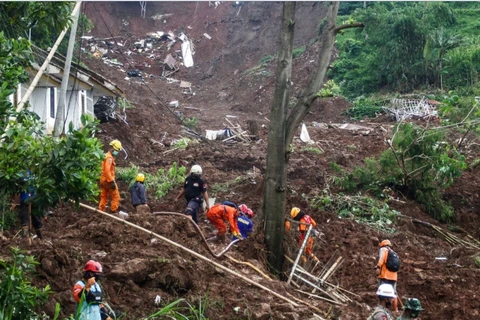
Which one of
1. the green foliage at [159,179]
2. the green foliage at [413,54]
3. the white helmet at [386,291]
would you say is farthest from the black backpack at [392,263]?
the green foliage at [413,54]

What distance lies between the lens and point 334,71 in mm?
40656

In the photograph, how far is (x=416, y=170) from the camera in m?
17.9

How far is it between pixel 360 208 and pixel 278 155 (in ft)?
18.8

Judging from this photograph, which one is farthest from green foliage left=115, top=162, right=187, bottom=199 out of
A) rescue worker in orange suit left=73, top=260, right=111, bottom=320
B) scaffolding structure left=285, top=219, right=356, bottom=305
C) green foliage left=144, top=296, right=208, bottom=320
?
rescue worker in orange suit left=73, top=260, right=111, bottom=320

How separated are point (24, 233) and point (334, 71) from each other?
31.3 metres

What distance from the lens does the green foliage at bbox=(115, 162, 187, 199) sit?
18.3m

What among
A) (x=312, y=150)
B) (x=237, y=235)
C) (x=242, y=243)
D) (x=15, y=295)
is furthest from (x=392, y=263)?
(x=312, y=150)

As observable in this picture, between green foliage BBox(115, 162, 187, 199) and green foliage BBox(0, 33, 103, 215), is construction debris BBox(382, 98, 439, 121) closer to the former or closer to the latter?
green foliage BBox(115, 162, 187, 199)

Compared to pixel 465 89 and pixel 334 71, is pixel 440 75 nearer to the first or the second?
pixel 465 89

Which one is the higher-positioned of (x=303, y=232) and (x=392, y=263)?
(x=392, y=263)

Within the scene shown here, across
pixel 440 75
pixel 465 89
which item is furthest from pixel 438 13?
Result: pixel 465 89

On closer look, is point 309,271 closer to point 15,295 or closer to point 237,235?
point 237,235

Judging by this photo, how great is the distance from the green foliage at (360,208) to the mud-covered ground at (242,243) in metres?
0.32

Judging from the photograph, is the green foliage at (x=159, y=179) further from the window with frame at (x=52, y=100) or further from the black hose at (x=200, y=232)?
the black hose at (x=200, y=232)
